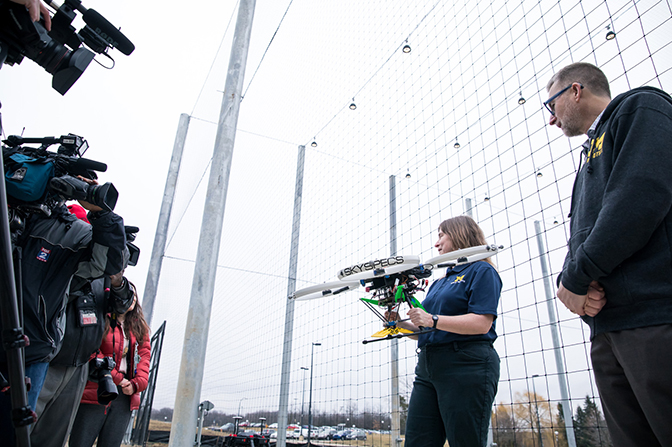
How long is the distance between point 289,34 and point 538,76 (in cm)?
370

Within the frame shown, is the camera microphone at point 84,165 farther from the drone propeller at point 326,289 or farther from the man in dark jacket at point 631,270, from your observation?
the man in dark jacket at point 631,270

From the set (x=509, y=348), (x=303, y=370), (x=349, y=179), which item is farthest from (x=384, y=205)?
(x=303, y=370)

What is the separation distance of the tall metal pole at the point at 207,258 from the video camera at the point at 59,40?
5.41 ft

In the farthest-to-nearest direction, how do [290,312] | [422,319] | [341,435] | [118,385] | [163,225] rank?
[163,225] < [290,312] < [341,435] < [118,385] < [422,319]

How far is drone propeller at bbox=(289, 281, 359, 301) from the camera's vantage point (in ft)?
5.43

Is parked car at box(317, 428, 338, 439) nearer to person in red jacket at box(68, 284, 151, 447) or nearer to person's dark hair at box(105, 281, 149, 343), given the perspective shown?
person in red jacket at box(68, 284, 151, 447)

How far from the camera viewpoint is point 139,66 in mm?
5176

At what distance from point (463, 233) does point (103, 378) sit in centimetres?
168

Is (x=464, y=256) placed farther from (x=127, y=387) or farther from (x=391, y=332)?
(x=127, y=387)

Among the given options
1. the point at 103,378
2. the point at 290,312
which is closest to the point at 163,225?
the point at 290,312

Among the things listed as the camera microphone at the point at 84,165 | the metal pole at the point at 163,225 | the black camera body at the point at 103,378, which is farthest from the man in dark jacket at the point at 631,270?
the metal pole at the point at 163,225

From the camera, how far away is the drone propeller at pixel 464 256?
4.67 ft

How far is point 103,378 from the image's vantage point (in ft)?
5.92

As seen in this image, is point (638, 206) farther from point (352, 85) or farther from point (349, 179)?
point (352, 85)
